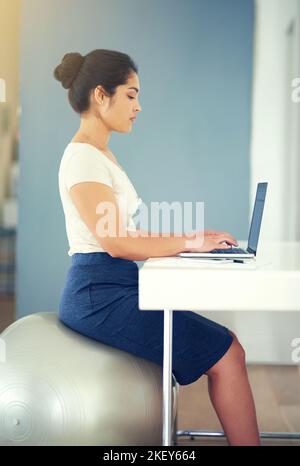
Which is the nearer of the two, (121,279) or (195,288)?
(195,288)

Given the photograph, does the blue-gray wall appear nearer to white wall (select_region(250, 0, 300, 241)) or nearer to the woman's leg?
white wall (select_region(250, 0, 300, 241))

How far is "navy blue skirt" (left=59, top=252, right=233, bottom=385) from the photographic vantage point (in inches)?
80.4

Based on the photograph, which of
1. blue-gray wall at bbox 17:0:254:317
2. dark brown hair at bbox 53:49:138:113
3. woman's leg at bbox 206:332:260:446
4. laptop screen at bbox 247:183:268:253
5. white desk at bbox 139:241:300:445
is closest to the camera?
white desk at bbox 139:241:300:445

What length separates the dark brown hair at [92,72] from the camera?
7.57 feet

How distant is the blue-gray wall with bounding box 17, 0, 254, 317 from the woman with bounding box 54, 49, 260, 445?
1.90 m

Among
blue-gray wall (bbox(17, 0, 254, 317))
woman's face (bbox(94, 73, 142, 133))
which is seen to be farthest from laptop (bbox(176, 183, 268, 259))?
blue-gray wall (bbox(17, 0, 254, 317))

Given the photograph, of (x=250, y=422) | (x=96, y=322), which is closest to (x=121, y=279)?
(x=96, y=322)

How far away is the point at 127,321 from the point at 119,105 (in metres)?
0.64

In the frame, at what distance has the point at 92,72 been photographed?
2.33 meters

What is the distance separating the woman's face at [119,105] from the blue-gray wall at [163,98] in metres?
1.82

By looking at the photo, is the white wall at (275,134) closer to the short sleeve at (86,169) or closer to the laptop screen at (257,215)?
the laptop screen at (257,215)

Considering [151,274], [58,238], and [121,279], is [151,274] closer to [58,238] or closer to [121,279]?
[121,279]

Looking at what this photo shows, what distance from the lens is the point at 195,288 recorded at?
1.79 m
